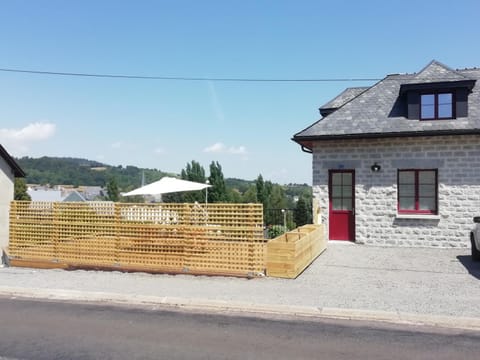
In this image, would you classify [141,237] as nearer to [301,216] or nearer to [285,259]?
[285,259]

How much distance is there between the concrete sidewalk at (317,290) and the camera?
21.6ft

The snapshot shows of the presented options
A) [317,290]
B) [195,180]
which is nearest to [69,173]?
[195,180]

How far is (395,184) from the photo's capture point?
→ 1365cm

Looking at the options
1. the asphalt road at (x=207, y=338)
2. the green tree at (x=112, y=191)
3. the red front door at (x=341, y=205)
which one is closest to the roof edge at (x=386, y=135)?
the red front door at (x=341, y=205)

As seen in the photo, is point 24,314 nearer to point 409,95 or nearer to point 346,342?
point 346,342

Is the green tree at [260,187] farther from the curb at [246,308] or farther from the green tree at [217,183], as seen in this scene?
the curb at [246,308]

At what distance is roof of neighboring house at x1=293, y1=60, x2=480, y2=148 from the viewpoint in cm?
1312

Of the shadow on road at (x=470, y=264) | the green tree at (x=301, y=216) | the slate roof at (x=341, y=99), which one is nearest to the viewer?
the shadow on road at (x=470, y=264)

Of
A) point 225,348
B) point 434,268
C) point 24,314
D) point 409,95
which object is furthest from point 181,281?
point 409,95

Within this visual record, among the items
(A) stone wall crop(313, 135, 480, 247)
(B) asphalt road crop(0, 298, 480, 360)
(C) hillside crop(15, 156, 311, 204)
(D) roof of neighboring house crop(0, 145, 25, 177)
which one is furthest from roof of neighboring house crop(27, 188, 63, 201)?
(B) asphalt road crop(0, 298, 480, 360)

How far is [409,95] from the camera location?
13.8m

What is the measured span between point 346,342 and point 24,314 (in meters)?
4.97

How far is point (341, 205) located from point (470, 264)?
474 centimetres

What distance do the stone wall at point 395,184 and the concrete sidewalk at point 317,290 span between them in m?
2.52
